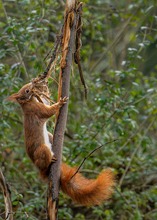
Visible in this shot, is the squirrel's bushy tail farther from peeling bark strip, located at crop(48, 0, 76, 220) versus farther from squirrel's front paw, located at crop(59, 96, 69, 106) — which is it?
squirrel's front paw, located at crop(59, 96, 69, 106)

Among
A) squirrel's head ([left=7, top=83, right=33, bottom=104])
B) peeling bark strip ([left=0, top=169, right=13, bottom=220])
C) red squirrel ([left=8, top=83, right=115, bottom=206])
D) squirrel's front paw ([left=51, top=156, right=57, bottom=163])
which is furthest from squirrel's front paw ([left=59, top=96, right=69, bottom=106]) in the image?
peeling bark strip ([left=0, top=169, right=13, bottom=220])

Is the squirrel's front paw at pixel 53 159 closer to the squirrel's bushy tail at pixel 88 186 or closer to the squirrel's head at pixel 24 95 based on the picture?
the squirrel's bushy tail at pixel 88 186

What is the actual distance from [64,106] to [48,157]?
0.37m

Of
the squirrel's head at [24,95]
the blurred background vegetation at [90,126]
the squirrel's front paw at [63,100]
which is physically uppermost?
the squirrel's front paw at [63,100]

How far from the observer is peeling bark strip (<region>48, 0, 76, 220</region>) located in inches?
121

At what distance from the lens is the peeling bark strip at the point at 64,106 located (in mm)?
3070

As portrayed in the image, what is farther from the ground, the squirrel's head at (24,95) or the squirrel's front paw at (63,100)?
the squirrel's front paw at (63,100)

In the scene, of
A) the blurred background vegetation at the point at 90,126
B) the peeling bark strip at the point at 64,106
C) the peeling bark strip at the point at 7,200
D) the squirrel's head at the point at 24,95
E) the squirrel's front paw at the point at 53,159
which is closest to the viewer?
the peeling bark strip at the point at 64,106

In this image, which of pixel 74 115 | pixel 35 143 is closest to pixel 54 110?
pixel 35 143

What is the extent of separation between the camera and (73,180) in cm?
325

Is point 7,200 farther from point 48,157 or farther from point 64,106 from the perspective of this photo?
point 64,106

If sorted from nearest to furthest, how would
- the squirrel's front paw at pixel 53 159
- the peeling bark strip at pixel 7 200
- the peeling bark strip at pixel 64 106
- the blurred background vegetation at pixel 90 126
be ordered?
the peeling bark strip at pixel 64 106 → the squirrel's front paw at pixel 53 159 → the peeling bark strip at pixel 7 200 → the blurred background vegetation at pixel 90 126

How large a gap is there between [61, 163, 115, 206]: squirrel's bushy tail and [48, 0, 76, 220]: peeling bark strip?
123 millimetres

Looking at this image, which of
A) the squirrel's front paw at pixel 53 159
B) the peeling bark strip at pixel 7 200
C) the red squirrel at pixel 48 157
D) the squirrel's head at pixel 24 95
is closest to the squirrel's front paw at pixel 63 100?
the red squirrel at pixel 48 157
